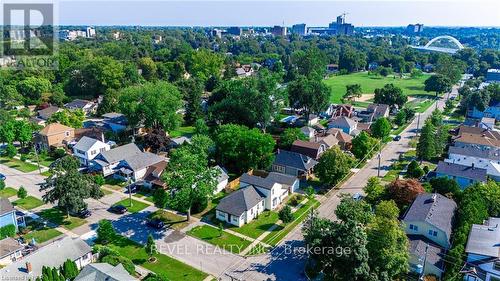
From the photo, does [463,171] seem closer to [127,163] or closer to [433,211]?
[433,211]

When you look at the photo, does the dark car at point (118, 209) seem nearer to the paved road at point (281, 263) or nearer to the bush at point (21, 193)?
the bush at point (21, 193)

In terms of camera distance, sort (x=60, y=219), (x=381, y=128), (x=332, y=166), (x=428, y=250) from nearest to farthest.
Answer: (x=428, y=250) < (x=60, y=219) < (x=332, y=166) < (x=381, y=128)

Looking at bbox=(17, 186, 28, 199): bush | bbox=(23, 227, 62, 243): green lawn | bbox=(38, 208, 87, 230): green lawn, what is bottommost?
bbox=(23, 227, 62, 243): green lawn

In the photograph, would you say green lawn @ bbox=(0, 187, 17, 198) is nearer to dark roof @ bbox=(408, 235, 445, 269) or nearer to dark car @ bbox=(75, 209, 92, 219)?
dark car @ bbox=(75, 209, 92, 219)

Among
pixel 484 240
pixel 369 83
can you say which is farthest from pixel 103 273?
pixel 369 83

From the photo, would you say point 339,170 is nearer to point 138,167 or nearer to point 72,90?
point 138,167

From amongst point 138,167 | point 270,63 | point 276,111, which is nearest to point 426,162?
point 276,111

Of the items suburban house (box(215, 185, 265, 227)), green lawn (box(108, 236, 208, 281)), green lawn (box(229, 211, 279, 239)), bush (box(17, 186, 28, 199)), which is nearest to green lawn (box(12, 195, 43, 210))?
bush (box(17, 186, 28, 199))
